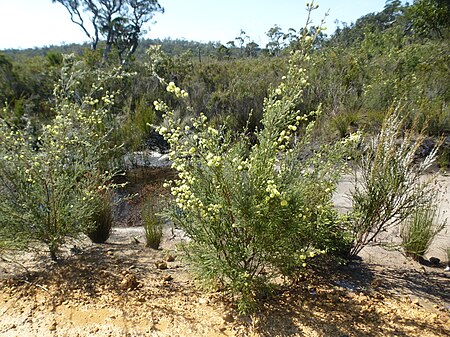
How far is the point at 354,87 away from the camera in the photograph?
10.6m

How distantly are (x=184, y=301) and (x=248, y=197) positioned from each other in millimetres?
949

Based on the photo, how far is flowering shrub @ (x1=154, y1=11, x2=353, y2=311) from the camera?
2.00 metres

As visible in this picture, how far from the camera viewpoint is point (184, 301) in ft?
7.70

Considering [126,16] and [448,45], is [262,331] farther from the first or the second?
[126,16]

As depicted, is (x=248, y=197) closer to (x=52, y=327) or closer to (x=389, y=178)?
(x=389, y=178)

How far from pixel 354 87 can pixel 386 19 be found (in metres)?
42.2

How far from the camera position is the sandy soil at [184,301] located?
2.09m

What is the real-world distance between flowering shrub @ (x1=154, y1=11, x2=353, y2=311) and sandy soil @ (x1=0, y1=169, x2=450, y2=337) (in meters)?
0.24

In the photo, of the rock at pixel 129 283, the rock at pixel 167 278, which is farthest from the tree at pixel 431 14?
the rock at pixel 129 283

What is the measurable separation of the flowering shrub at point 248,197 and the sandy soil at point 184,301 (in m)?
0.24

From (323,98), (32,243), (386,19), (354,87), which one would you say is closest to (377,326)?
(32,243)

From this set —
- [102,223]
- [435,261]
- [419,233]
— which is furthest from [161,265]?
[435,261]

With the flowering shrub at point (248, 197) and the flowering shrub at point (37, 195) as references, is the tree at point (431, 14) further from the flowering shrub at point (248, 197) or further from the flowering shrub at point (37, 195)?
the flowering shrub at point (37, 195)

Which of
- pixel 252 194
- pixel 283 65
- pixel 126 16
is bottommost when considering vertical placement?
pixel 252 194
